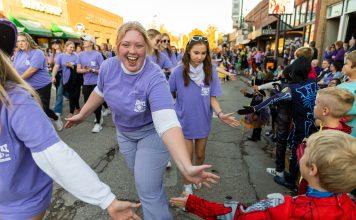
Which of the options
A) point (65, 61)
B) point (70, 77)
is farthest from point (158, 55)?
point (65, 61)

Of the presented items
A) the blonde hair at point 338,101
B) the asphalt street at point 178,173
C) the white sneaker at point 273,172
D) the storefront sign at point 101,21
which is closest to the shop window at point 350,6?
the asphalt street at point 178,173

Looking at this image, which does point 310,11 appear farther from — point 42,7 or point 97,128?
point 42,7

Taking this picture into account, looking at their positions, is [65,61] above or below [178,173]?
above

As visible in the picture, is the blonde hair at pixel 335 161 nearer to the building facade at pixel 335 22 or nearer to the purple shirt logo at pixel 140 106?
the purple shirt logo at pixel 140 106

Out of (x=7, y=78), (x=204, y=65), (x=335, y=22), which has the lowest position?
(x=204, y=65)

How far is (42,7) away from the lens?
87.2 feet

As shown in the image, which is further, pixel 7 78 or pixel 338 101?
pixel 338 101

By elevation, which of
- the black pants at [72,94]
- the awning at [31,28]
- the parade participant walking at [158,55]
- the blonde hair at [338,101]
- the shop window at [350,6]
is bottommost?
the black pants at [72,94]

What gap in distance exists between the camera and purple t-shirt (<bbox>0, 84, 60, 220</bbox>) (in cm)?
141

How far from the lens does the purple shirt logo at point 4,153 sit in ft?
4.75

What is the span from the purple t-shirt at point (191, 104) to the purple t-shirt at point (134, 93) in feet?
3.36

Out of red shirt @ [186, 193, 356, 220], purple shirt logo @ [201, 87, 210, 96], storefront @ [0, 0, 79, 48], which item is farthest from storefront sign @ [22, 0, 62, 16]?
red shirt @ [186, 193, 356, 220]

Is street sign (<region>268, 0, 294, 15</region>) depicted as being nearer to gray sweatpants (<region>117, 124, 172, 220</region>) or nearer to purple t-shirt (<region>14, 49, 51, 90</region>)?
purple t-shirt (<region>14, 49, 51, 90</region>)

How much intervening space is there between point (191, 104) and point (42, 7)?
2747 centimetres
